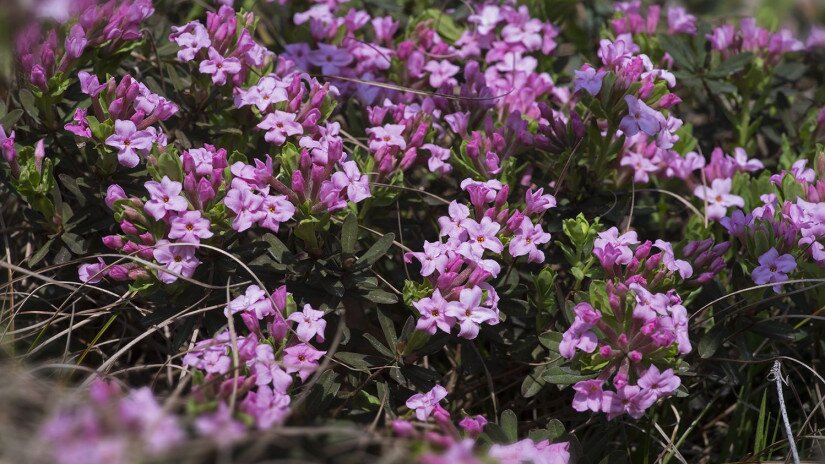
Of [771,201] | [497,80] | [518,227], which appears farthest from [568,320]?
[497,80]

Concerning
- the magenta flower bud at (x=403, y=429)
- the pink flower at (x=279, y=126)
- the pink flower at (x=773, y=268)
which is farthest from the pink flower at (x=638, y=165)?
the magenta flower bud at (x=403, y=429)

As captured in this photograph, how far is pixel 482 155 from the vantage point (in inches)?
119

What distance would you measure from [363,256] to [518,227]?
0.51m

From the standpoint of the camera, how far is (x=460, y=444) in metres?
1.79

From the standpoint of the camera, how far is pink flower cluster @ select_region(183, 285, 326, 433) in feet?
Result: 6.87

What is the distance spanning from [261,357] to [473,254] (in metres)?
0.72

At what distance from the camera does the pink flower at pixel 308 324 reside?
2.50 metres

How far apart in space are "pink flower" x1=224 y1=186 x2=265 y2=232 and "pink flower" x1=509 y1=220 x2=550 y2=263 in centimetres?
80

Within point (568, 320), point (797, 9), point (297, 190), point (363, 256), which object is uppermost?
point (297, 190)

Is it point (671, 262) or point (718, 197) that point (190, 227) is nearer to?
point (671, 262)

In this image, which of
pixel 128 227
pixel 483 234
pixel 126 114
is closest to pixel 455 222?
pixel 483 234

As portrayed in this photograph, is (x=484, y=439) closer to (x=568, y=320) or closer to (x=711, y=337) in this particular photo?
(x=568, y=320)

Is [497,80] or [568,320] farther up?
[497,80]

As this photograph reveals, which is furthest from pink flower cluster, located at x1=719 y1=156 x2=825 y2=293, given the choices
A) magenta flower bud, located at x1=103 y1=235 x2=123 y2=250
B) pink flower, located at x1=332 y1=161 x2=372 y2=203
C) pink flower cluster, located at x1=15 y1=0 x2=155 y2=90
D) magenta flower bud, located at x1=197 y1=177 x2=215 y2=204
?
pink flower cluster, located at x1=15 y1=0 x2=155 y2=90
